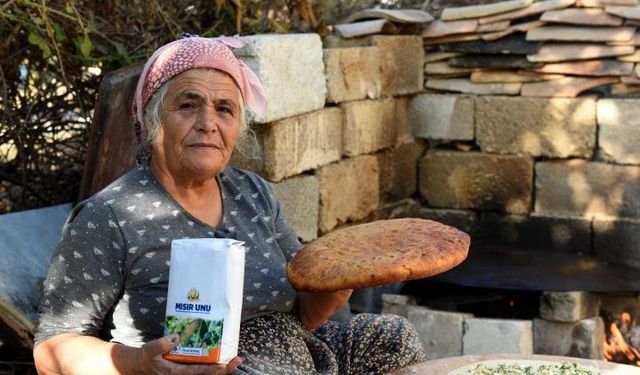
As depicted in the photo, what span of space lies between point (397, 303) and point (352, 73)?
118 cm

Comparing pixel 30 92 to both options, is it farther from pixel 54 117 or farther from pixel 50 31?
pixel 50 31

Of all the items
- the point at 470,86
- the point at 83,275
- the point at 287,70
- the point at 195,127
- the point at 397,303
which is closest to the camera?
the point at 83,275

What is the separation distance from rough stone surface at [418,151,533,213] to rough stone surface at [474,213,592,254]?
0.07 metres

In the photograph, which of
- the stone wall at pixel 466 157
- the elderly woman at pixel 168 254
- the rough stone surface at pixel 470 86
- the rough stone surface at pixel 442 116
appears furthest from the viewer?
the rough stone surface at pixel 442 116

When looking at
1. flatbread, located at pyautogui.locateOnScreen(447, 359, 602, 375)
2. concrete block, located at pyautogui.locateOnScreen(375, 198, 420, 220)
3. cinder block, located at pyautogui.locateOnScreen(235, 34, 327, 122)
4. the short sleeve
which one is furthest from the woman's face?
concrete block, located at pyautogui.locateOnScreen(375, 198, 420, 220)

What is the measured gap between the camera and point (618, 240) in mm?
6039

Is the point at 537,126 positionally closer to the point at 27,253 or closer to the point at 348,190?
the point at 348,190

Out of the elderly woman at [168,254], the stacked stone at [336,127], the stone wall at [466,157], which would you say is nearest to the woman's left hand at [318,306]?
the elderly woman at [168,254]

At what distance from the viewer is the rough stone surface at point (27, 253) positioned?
3.71 meters

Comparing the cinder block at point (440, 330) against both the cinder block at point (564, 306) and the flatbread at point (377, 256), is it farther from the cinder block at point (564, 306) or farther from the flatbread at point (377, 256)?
the flatbread at point (377, 256)

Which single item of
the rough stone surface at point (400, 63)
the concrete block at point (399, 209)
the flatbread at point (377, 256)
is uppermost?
the rough stone surface at point (400, 63)

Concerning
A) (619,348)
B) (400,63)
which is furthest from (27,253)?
(619,348)

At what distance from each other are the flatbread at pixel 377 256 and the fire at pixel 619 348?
8.76 ft

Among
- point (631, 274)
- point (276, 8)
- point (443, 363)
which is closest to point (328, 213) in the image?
point (276, 8)
